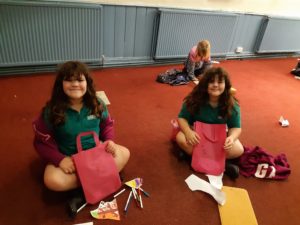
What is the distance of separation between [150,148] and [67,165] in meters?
0.67

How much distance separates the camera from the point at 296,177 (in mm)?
1637

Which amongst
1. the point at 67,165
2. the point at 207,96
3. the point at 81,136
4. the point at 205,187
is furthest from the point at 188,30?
the point at 67,165

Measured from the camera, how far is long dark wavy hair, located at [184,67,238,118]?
1.46 meters

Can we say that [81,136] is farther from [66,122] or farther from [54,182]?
[54,182]

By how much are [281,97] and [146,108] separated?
161cm

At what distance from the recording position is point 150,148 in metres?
1.75

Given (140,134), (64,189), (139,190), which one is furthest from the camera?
(140,134)

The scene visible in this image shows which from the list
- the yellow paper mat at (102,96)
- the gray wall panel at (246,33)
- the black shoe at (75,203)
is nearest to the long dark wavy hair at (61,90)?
the black shoe at (75,203)

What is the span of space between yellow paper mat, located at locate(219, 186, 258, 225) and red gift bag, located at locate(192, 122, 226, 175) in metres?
0.14

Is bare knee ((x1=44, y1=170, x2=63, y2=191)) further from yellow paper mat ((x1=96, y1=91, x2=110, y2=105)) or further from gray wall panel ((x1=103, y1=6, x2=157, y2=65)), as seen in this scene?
gray wall panel ((x1=103, y1=6, x2=157, y2=65))

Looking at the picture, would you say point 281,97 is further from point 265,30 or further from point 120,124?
point 120,124

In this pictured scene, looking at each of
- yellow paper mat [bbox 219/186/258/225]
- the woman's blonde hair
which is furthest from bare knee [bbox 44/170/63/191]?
the woman's blonde hair

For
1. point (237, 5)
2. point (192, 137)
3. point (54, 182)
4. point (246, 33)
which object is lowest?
point (54, 182)

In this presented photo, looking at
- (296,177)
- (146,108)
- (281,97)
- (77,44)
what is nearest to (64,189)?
(146,108)
